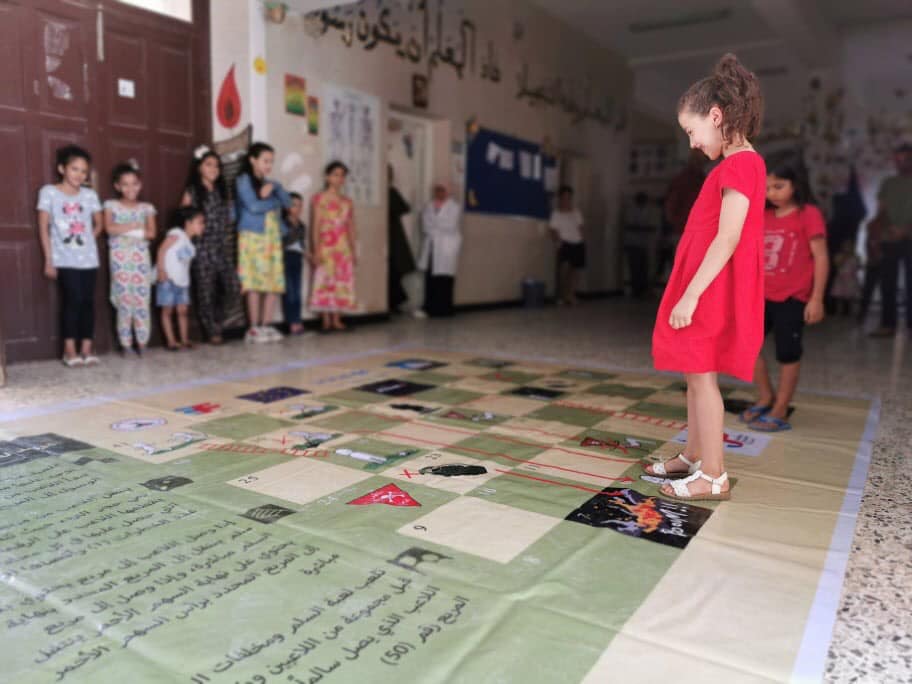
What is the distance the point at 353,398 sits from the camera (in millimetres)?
2779

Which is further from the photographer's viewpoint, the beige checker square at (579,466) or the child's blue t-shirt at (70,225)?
the child's blue t-shirt at (70,225)

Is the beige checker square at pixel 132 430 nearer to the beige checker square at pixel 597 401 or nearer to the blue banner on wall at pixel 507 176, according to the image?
the beige checker square at pixel 597 401

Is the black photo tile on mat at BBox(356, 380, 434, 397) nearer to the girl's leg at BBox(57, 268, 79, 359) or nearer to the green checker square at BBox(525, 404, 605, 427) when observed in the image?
the green checker square at BBox(525, 404, 605, 427)

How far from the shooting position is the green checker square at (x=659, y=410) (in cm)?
260

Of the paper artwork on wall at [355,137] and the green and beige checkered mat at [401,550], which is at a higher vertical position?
the paper artwork on wall at [355,137]

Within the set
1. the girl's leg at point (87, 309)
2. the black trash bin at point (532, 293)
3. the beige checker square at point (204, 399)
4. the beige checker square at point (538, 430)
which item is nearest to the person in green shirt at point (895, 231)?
the black trash bin at point (532, 293)

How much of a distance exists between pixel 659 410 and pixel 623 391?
36 centimetres

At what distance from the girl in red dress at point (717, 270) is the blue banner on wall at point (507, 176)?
512 cm

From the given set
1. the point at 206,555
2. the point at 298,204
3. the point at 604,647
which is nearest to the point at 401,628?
the point at 604,647

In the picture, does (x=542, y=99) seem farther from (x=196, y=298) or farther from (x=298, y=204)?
(x=196, y=298)

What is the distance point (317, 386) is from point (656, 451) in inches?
59.5

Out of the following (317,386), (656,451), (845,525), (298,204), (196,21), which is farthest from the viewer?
(298,204)

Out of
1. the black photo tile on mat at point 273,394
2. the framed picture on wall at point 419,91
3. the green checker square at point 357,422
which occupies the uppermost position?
the framed picture on wall at point 419,91

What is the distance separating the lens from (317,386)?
3.00 m
